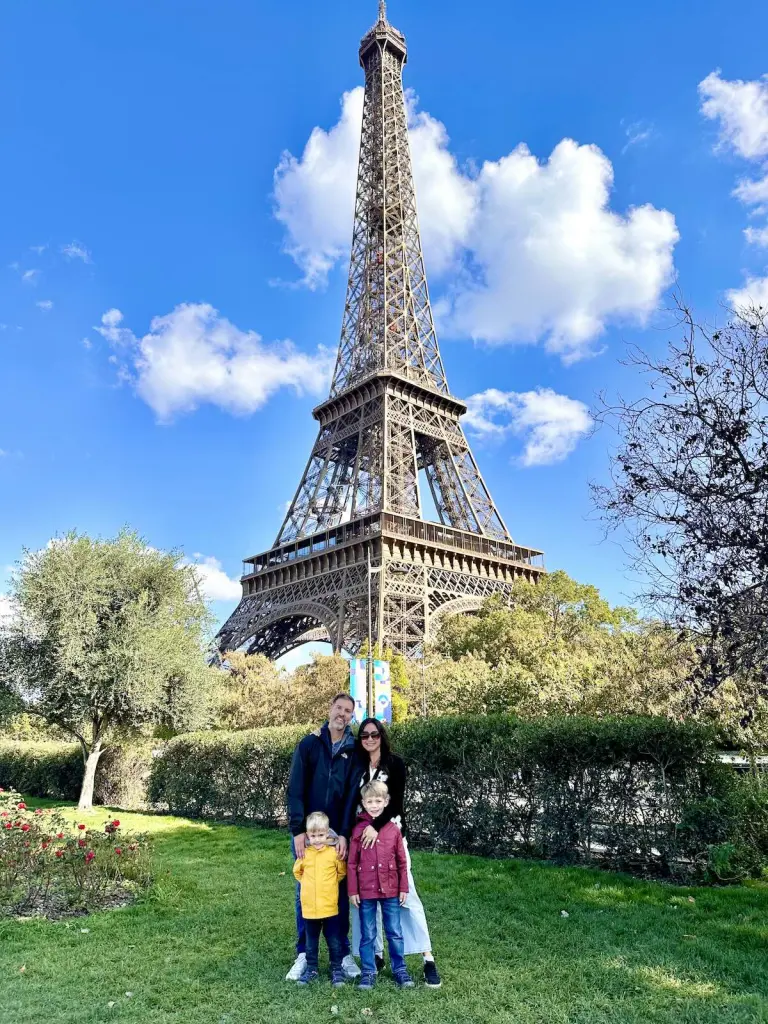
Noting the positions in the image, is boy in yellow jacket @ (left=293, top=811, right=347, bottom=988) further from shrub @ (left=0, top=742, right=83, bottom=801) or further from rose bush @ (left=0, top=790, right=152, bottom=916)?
shrub @ (left=0, top=742, right=83, bottom=801)

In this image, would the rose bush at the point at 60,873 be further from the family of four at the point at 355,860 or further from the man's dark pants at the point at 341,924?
the family of four at the point at 355,860

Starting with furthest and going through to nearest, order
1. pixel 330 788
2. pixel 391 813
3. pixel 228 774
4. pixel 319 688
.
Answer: pixel 319 688 → pixel 228 774 → pixel 330 788 → pixel 391 813

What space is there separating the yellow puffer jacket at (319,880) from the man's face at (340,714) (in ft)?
2.83

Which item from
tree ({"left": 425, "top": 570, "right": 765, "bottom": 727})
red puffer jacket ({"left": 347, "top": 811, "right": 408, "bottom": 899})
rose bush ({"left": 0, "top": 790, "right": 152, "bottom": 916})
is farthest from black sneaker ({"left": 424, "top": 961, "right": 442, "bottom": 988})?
tree ({"left": 425, "top": 570, "right": 765, "bottom": 727})

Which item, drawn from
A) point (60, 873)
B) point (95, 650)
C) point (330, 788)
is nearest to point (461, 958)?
point (330, 788)

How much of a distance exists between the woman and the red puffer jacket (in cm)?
7

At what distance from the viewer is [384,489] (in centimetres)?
3281

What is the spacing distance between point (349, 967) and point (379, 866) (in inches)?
35.0

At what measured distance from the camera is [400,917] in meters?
4.84

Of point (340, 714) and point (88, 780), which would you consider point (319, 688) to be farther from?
point (340, 714)

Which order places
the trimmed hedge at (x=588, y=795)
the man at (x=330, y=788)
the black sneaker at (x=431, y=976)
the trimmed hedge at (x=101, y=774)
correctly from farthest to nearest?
the trimmed hedge at (x=101, y=774) → the trimmed hedge at (x=588, y=795) → the man at (x=330, y=788) → the black sneaker at (x=431, y=976)

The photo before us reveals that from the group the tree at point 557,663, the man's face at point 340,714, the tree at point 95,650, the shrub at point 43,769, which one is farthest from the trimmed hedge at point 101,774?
Answer: the man's face at point 340,714

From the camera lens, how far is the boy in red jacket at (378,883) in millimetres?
4648

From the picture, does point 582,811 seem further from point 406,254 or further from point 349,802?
point 406,254
